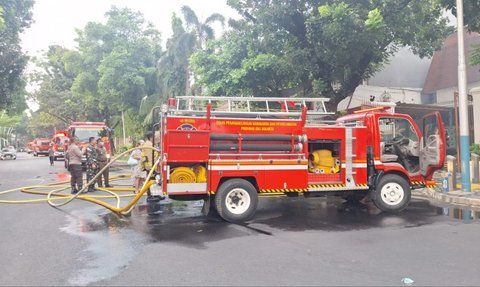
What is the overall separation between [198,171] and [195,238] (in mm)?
1757

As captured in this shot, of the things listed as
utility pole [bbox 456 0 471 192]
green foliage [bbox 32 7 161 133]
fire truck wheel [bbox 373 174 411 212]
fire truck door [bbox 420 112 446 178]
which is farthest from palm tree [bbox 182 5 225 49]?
fire truck wheel [bbox 373 174 411 212]

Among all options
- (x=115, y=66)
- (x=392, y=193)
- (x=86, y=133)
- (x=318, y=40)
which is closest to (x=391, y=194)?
(x=392, y=193)

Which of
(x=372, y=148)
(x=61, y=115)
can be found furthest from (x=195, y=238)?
(x=61, y=115)

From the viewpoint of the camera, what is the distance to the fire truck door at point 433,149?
9469 mm

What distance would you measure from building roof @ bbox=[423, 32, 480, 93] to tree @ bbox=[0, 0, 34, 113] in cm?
2394

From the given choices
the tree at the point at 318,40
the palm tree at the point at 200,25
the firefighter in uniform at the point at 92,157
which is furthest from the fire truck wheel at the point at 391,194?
the palm tree at the point at 200,25

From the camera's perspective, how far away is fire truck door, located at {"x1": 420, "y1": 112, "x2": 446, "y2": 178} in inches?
A: 373

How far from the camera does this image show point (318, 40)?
52.5 feet

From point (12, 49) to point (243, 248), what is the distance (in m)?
23.0

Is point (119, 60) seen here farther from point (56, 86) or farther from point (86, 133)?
point (56, 86)

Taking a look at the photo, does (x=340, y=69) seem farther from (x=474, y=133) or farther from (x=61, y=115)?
(x=61, y=115)

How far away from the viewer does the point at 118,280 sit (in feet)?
16.1

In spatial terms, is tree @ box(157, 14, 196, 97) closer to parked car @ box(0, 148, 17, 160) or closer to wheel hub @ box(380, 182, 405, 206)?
wheel hub @ box(380, 182, 405, 206)

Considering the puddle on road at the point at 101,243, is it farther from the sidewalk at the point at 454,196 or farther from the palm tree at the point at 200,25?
the palm tree at the point at 200,25
